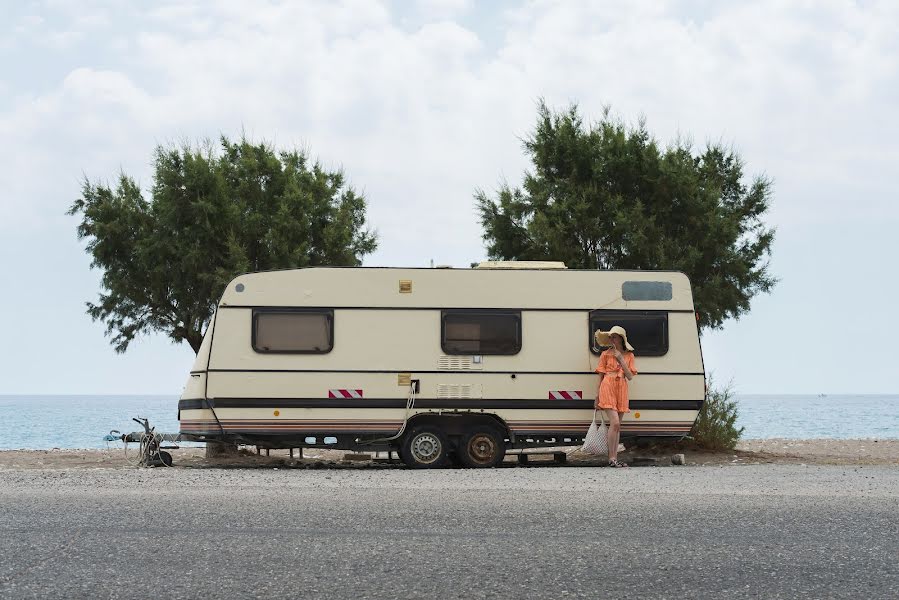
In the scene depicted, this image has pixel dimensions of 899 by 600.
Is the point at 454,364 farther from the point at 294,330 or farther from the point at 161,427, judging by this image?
the point at 161,427

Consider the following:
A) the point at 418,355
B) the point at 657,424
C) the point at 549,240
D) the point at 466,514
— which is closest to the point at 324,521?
the point at 466,514

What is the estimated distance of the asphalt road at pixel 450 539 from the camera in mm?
5746

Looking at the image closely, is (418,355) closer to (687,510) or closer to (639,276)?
(639,276)

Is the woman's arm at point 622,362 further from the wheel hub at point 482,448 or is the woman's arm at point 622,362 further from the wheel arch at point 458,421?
the wheel hub at point 482,448

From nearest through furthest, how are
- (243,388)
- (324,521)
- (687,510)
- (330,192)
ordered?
(324,521) < (687,510) < (243,388) < (330,192)

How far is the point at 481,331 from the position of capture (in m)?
14.7

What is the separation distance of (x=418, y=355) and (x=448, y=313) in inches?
28.1

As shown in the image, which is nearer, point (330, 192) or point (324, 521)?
point (324, 521)

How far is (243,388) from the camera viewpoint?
14.5m

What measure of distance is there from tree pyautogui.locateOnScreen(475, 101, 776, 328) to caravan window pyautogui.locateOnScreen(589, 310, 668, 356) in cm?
372

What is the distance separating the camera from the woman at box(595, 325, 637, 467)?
14.4 m

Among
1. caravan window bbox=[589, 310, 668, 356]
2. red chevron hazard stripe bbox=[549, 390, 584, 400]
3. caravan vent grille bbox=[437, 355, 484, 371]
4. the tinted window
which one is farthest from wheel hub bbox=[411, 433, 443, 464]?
the tinted window

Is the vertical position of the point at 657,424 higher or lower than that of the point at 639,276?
lower

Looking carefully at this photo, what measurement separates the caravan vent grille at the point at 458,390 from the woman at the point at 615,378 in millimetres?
1675
